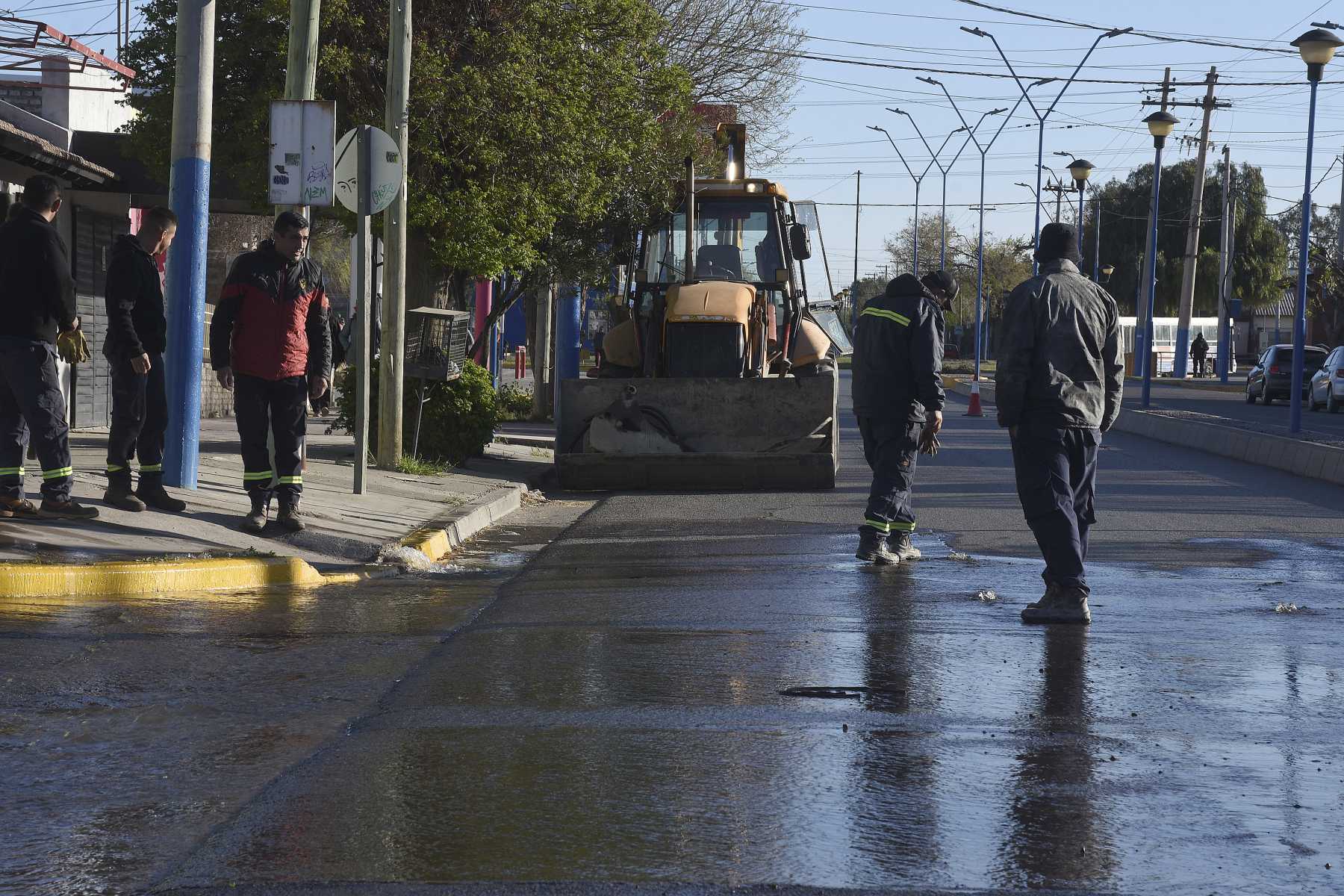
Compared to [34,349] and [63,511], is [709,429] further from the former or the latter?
[34,349]

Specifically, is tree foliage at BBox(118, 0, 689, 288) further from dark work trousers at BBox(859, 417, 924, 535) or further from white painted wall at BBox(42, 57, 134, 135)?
white painted wall at BBox(42, 57, 134, 135)

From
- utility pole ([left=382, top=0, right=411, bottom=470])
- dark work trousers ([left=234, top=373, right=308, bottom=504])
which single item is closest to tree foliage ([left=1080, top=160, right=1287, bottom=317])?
utility pole ([left=382, top=0, right=411, bottom=470])

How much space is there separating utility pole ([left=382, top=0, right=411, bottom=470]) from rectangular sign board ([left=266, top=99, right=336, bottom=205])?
8.98 ft

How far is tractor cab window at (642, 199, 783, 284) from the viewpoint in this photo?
57.9ft

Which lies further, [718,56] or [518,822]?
[718,56]

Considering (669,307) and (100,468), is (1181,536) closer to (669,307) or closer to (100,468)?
(669,307)

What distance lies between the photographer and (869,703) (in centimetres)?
621

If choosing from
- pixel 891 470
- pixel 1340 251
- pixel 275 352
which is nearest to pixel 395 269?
pixel 275 352

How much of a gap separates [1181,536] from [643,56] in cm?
1191

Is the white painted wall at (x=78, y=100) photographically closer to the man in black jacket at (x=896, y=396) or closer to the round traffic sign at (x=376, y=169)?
the round traffic sign at (x=376, y=169)

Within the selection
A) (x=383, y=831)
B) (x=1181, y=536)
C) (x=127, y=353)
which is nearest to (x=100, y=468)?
(x=127, y=353)

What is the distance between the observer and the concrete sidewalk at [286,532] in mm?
9523

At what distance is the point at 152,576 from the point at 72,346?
1903 mm

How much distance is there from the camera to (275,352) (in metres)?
10.5
